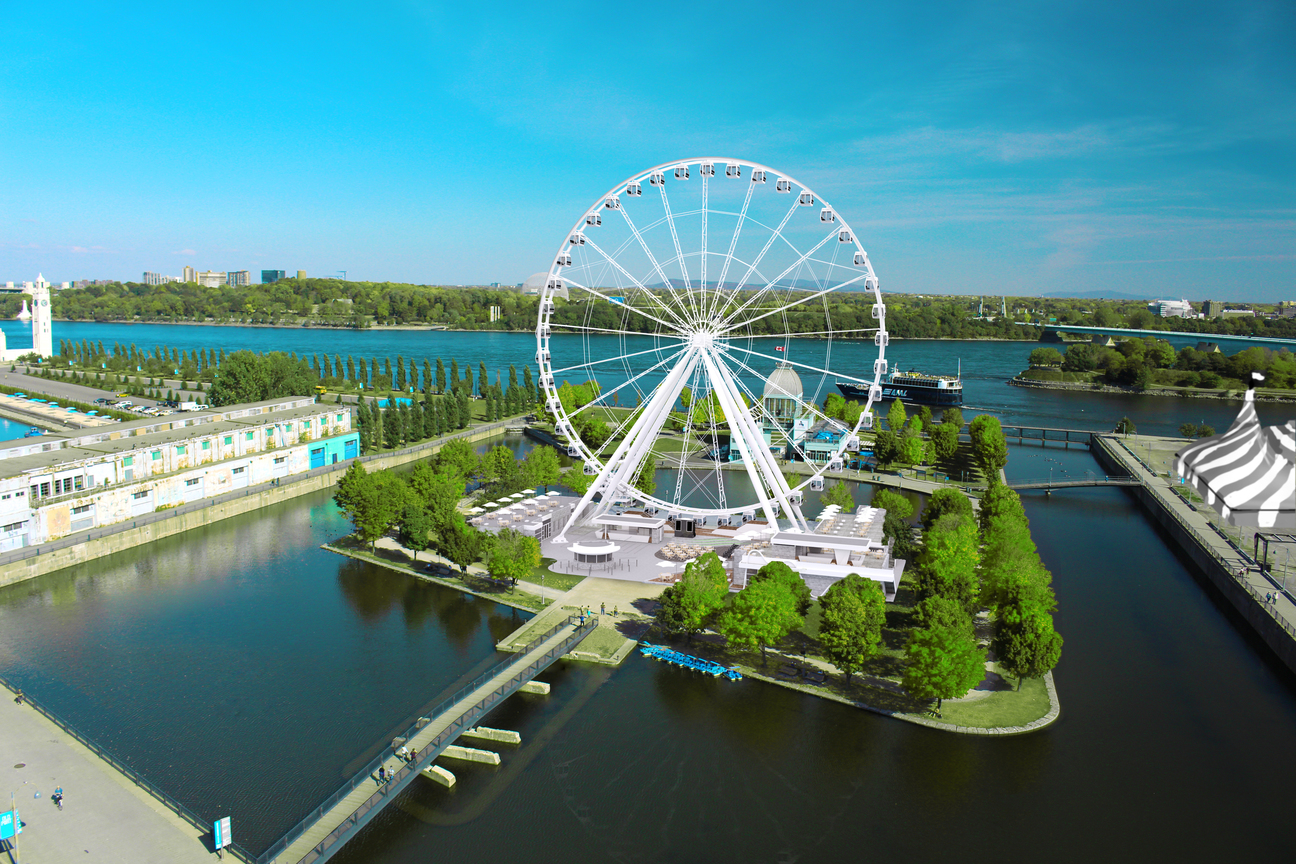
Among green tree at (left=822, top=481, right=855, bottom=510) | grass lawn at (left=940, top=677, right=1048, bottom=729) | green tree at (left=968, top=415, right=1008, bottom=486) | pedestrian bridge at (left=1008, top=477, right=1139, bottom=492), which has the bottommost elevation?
grass lawn at (left=940, top=677, right=1048, bottom=729)

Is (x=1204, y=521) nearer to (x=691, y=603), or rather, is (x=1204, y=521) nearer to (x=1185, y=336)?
(x=691, y=603)

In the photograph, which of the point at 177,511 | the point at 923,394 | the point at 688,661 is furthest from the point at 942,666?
the point at 923,394

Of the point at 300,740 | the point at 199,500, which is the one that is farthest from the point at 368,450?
the point at 300,740

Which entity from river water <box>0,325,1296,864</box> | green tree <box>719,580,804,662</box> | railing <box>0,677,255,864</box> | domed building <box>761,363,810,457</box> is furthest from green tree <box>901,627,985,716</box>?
domed building <box>761,363,810,457</box>

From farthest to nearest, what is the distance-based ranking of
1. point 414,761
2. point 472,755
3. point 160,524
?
point 160,524 < point 472,755 < point 414,761

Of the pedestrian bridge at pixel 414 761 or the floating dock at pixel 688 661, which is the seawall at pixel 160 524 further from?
the floating dock at pixel 688 661

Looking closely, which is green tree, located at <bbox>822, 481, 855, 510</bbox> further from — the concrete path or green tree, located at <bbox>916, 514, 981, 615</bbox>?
the concrete path

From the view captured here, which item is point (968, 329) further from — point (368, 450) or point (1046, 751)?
point (1046, 751)
